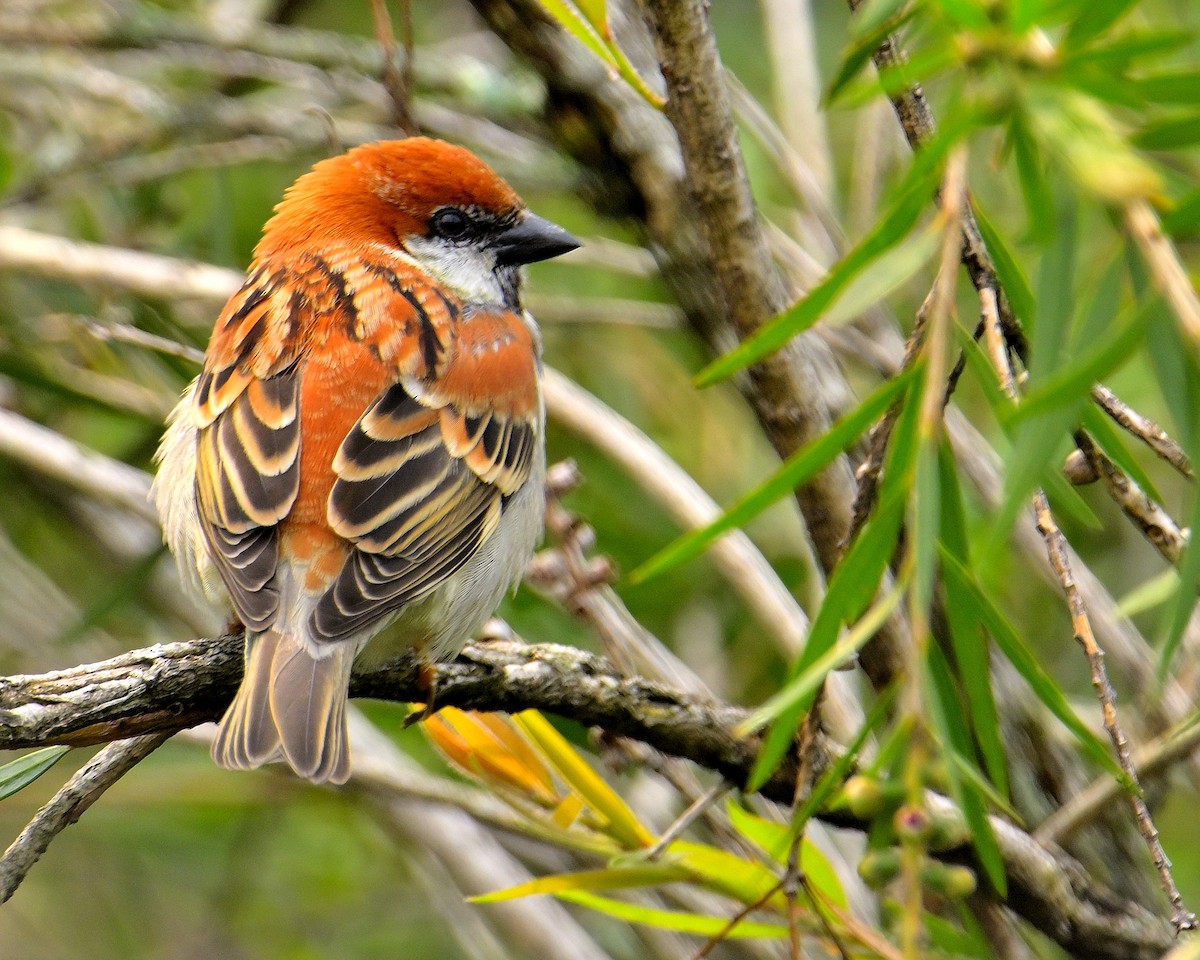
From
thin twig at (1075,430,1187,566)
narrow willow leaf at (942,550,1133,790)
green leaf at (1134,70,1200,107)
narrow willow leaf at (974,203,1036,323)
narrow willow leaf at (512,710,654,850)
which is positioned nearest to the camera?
green leaf at (1134,70,1200,107)

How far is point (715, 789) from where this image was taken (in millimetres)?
2488

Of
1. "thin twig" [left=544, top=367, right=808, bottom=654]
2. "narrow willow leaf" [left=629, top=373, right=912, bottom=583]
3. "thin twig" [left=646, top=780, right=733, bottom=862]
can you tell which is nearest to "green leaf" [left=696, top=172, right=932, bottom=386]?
"narrow willow leaf" [left=629, top=373, right=912, bottom=583]

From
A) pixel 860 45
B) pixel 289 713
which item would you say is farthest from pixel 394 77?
pixel 860 45

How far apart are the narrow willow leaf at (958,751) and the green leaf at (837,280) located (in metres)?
0.38

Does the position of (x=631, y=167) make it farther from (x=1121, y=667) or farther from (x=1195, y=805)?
(x=1195, y=805)

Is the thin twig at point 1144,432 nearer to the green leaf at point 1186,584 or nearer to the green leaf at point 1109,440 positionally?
the green leaf at point 1109,440

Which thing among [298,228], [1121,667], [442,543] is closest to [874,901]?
[1121,667]

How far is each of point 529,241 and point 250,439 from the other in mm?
1209

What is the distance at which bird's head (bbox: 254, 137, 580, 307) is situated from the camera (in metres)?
3.79

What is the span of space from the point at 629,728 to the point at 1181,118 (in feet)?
5.09

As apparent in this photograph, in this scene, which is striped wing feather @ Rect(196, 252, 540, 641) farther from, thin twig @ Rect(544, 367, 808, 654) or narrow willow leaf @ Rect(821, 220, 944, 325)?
narrow willow leaf @ Rect(821, 220, 944, 325)

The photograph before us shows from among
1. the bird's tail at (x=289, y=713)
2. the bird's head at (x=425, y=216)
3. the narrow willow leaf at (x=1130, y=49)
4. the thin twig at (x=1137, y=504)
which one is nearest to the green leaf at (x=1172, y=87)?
the narrow willow leaf at (x=1130, y=49)

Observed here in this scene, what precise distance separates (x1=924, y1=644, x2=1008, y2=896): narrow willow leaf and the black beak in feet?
7.28

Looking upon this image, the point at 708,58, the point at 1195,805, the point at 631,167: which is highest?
the point at 708,58
